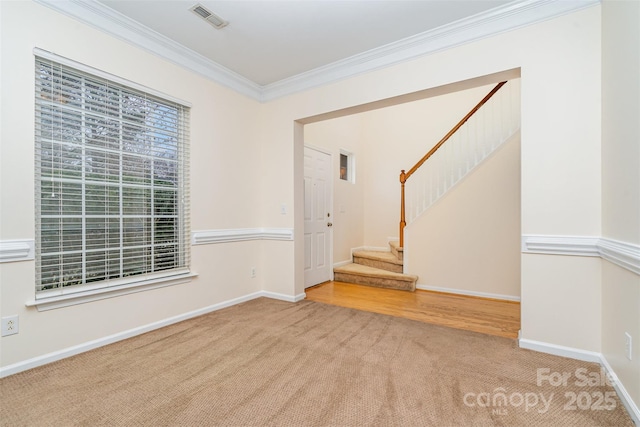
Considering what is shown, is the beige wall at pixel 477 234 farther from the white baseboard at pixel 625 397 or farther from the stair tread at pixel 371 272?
the white baseboard at pixel 625 397

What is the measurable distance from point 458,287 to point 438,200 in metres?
1.23

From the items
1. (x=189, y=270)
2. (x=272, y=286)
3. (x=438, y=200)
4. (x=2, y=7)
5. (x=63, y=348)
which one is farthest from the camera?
(x=438, y=200)

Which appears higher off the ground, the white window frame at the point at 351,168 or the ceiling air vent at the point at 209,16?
the ceiling air vent at the point at 209,16

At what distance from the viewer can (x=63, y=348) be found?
2.17m

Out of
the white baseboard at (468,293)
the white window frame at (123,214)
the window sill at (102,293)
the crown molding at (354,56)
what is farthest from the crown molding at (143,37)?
the white baseboard at (468,293)

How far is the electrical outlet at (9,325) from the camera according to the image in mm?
1920

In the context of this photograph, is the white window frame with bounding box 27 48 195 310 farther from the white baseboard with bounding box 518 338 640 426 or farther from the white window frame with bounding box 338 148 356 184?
the white window frame with bounding box 338 148 356 184

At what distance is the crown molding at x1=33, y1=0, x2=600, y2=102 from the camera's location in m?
2.23

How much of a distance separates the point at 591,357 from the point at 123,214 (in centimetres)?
382

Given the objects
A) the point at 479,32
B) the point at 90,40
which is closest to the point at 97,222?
the point at 90,40

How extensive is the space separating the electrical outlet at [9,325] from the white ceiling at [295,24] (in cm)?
241

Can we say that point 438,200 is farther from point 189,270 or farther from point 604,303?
point 189,270

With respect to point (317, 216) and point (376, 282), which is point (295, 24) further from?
point (376, 282)

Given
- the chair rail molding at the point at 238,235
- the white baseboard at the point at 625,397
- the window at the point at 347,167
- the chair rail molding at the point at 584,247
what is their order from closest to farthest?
the white baseboard at the point at 625,397 → the chair rail molding at the point at 584,247 → the chair rail molding at the point at 238,235 → the window at the point at 347,167
